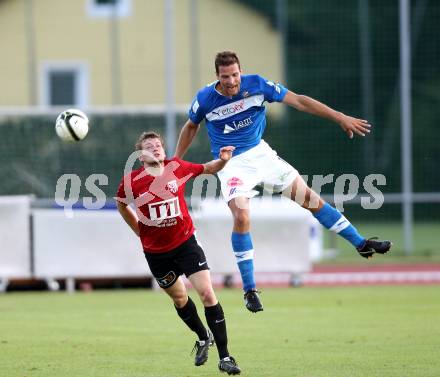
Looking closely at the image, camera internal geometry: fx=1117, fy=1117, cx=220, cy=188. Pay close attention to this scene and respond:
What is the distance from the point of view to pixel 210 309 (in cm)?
911

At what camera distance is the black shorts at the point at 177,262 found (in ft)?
30.1

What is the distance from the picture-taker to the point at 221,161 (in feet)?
30.3

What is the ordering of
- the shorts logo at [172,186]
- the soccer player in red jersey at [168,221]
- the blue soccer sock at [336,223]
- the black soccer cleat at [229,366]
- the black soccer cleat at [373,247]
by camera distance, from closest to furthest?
the black soccer cleat at [229,366] < the soccer player in red jersey at [168,221] < the shorts logo at [172,186] < the black soccer cleat at [373,247] < the blue soccer sock at [336,223]

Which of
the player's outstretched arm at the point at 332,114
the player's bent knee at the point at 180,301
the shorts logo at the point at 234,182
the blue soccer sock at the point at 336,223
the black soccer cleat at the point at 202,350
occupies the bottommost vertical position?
the black soccer cleat at the point at 202,350

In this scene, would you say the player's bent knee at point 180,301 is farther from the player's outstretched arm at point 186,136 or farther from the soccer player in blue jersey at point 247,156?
the player's outstretched arm at point 186,136

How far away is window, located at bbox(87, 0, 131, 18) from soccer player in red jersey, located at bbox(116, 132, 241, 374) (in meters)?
17.4

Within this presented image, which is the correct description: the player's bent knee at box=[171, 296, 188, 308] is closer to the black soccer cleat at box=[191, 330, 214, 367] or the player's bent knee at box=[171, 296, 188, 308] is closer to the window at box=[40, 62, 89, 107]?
the black soccer cleat at box=[191, 330, 214, 367]

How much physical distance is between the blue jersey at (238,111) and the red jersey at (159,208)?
49.3 inches

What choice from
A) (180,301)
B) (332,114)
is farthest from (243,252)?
(332,114)

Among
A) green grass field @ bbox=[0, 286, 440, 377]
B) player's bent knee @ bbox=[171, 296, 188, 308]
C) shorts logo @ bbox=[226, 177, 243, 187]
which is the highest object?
shorts logo @ bbox=[226, 177, 243, 187]

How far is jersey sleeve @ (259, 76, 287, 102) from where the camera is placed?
1025 cm

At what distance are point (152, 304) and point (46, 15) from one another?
11.9m

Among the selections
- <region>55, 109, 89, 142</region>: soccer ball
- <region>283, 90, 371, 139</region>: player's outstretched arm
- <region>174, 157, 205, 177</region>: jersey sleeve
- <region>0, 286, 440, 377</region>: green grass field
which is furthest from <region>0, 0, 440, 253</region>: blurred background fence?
<region>174, 157, 205, 177</region>: jersey sleeve

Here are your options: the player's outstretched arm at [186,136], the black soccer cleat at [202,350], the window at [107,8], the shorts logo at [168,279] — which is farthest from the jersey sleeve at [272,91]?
the window at [107,8]
